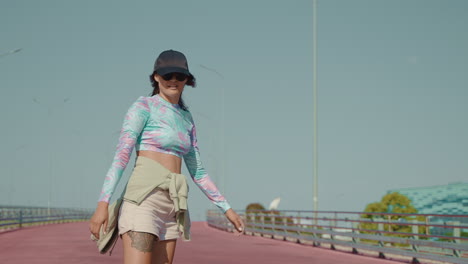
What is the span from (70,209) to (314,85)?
3553cm

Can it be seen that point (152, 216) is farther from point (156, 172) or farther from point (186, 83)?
point (186, 83)

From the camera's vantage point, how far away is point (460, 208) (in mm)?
68688

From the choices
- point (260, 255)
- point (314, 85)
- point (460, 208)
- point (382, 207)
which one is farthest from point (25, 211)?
point (382, 207)

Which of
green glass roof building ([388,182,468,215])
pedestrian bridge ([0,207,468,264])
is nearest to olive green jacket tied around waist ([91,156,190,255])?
pedestrian bridge ([0,207,468,264])

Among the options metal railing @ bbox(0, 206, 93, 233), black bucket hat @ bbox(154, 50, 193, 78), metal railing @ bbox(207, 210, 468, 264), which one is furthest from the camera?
metal railing @ bbox(0, 206, 93, 233)

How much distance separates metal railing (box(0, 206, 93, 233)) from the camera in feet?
118

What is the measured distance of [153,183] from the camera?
4191 mm

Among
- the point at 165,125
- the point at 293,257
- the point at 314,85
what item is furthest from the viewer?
the point at 314,85

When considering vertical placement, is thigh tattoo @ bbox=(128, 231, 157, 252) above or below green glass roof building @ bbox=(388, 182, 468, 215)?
below

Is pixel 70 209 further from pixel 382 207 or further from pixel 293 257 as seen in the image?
pixel 382 207

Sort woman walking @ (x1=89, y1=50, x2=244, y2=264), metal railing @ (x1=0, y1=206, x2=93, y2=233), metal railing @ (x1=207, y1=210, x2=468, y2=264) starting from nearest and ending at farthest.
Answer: woman walking @ (x1=89, y1=50, x2=244, y2=264), metal railing @ (x1=207, y1=210, x2=468, y2=264), metal railing @ (x1=0, y1=206, x2=93, y2=233)

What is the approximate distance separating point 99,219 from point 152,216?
0.97 ft

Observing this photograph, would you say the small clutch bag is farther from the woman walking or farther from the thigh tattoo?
the thigh tattoo

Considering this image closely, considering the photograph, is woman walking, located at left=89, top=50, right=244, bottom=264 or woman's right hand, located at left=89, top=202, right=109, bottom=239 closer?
woman's right hand, located at left=89, top=202, right=109, bottom=239
